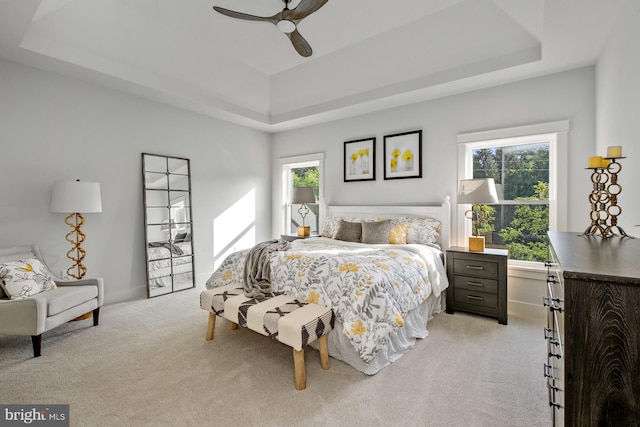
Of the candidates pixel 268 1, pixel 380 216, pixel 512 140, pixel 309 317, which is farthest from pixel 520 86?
pixel 309 317

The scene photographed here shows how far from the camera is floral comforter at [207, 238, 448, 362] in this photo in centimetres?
221

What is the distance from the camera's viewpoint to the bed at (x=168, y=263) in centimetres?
413

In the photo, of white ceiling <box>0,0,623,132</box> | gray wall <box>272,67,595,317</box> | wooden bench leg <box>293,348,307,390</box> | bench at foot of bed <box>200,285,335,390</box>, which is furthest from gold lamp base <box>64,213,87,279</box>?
→ gray wall <box>272,67,595,317</box>

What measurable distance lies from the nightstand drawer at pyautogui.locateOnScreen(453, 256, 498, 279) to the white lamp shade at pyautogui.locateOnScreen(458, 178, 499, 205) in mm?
634

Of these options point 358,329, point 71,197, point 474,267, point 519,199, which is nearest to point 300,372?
point 358,329

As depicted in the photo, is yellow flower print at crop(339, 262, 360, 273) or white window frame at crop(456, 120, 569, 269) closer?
yellow flower print at crop(339, 262, 360, 273)

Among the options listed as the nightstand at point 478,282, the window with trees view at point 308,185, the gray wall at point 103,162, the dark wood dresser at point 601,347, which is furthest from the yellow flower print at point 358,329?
the window with trees view at point 308,185

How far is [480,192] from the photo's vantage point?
10.9 ft

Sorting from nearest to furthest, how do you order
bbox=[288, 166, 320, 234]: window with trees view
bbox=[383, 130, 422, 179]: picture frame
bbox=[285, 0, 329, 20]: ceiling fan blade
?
bbox=[285, 0, 329, 20]: ceiling fan blade
bbox=[383, 130, 422, 179]: picture frame
bbox=[288, 166, 320, 234]: window with trees view

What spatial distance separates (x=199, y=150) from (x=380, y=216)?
294cm

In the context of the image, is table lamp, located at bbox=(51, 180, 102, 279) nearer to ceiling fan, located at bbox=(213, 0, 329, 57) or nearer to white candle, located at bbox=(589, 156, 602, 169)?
ceiling fan, located at bbox=(213, 0, 329, 57)

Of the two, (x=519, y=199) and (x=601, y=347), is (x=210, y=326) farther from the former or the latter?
(x=519, y=199)

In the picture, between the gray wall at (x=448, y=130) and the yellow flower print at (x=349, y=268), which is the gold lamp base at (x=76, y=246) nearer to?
the yellow flower print at (x=349, y=268)

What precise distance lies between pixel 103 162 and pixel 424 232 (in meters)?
4.04
